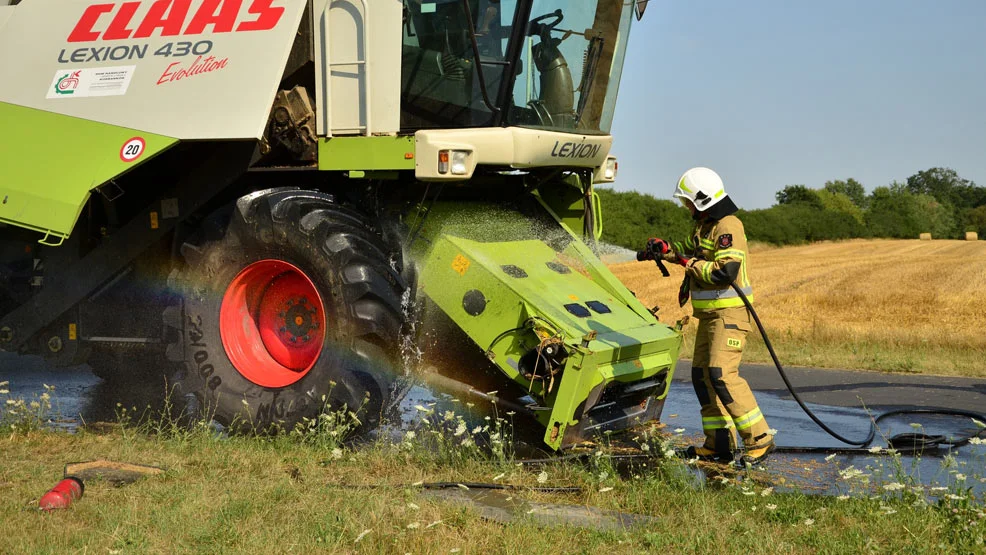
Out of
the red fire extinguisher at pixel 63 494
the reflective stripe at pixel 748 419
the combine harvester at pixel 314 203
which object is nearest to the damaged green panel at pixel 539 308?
the combine harvester at pixel 314 203

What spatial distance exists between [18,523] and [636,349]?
12.6 feet

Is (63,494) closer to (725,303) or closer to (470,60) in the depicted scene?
(470,60)

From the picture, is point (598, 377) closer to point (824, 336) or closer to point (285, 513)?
point (285, 513)

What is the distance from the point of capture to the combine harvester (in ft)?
22.8

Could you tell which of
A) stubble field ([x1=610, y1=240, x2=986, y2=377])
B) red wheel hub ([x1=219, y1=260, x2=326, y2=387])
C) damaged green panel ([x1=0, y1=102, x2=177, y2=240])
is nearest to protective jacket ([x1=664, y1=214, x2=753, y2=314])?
red wheel hub ([x1=219, y1=260, x2=326, y2=387])

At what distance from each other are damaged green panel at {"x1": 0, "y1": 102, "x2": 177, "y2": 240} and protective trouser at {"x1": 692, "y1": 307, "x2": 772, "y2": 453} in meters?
3.87

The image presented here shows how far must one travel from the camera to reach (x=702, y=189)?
6.97 meters

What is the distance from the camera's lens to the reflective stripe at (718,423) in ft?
22.4

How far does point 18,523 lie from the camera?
4855 millimetres

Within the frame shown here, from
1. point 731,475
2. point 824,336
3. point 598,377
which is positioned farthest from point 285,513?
point 824,336

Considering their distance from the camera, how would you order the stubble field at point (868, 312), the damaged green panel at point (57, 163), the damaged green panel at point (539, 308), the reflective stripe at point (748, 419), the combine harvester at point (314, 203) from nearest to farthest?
the damaged green panel at point (539, 308) → the reflective stripe at point (748, 419) → the combine harvester at point (314, 203) → the damaged green panel at point (57, 163) → the stubble field at point (868, 312)

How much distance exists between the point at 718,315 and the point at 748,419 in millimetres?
691

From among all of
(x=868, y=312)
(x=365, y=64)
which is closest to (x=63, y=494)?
(x=365, y=64)

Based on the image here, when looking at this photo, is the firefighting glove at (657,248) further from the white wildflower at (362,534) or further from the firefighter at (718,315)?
the white wildflower at (362,534)
